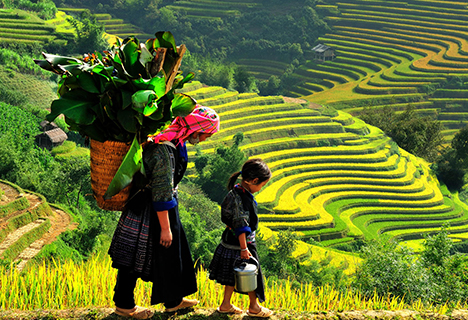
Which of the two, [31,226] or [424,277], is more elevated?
[424,277]

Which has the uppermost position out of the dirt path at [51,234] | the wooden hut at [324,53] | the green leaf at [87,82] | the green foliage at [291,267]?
the wooden hut at [324,53]

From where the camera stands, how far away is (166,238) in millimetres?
3697

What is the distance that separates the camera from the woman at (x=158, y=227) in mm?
3652

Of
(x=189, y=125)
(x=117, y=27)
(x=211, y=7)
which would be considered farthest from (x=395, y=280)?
(x=211, y=7)

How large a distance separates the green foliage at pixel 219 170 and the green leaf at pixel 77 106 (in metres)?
23.3

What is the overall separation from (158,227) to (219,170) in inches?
923

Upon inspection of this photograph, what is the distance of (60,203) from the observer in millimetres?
14266

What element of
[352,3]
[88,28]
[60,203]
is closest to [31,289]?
[60,203]

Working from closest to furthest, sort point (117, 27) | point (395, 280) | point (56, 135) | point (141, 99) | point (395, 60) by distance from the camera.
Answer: point (141, 99) → point (395, 280) → point (56, 135) → point (395, 60) → point (117, 27)

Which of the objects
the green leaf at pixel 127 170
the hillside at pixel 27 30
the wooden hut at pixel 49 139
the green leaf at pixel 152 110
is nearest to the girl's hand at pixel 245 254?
the green leaf at pixel 127 170

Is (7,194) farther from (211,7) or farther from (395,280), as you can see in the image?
(211,7)

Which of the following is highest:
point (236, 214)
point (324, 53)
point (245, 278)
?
point (324, 53)

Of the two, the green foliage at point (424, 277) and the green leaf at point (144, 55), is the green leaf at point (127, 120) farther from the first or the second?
the green foliage at point (424, 277)

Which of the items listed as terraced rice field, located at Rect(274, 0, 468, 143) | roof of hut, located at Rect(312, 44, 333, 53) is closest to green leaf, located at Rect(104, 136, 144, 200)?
terraced rice field, located at Rect(274, 0, 468, 143)
